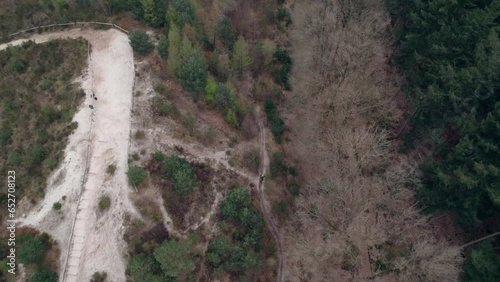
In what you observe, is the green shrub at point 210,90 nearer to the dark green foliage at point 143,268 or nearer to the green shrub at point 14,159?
the dark green foliage at point 143,268

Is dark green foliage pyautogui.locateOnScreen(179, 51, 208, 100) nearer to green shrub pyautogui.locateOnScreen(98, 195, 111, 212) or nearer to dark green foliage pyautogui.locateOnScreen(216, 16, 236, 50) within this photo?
dark green foliage pyautogui.locateOnScreen(216, 16, 236, 50)

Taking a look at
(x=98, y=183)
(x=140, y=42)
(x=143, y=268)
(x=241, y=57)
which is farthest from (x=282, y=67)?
(x=143, y=268)

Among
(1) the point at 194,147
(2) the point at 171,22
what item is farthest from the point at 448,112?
(2) the point at 171,22

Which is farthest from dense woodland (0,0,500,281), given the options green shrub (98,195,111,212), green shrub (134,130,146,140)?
green shrub (98,195,111,212)

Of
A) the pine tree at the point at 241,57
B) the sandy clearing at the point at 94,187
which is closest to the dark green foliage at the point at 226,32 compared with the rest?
the pine tree at the point at 241,57

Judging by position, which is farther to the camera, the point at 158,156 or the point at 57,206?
the point at 158,156

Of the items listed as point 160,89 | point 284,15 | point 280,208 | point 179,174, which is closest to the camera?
point 179,174

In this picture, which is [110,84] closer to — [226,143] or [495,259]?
[226,143]

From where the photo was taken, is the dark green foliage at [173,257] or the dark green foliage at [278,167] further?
the dark green foliage at [278,167]

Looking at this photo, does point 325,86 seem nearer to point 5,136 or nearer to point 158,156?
point 158,156
